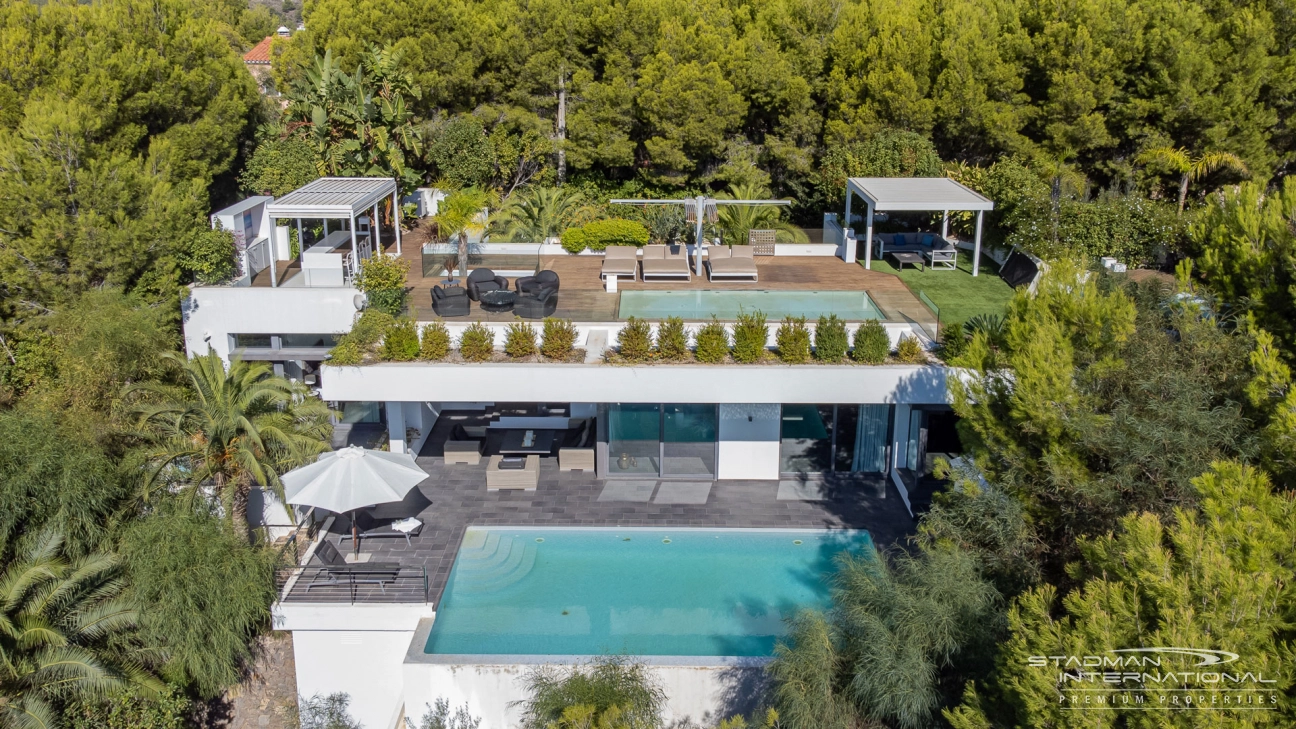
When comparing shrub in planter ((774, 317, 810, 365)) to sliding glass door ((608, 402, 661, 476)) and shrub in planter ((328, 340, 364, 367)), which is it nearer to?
sliding glass door ((608, 402, 661, 476))

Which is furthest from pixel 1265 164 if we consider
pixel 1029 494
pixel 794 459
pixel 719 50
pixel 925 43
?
pixel 1029 494

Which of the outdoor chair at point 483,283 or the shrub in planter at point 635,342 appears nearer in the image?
the shrub in planter at point 635,342

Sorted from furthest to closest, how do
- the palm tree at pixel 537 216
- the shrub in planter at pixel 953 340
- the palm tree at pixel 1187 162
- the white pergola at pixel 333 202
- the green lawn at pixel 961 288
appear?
the palm tree at pixel 1187 162, the palm tree at pixel 537 216, the white pergola at pixel 333 202, the green lawn at pixel 961 288, the shrub in planter at pixel 953 340

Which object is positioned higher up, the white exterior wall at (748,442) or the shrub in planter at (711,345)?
the shrub in planter at (711,345)

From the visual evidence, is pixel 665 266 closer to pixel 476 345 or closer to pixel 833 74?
pixel 476 345

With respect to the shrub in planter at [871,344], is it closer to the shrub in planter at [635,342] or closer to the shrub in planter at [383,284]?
the shrub in planter at [635,342]

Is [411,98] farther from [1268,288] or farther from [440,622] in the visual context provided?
[1268,288]

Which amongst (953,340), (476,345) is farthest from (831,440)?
(476,345)

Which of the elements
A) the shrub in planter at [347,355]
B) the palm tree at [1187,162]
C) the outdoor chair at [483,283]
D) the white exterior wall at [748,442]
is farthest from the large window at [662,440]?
the palm tree at [1187,162]
